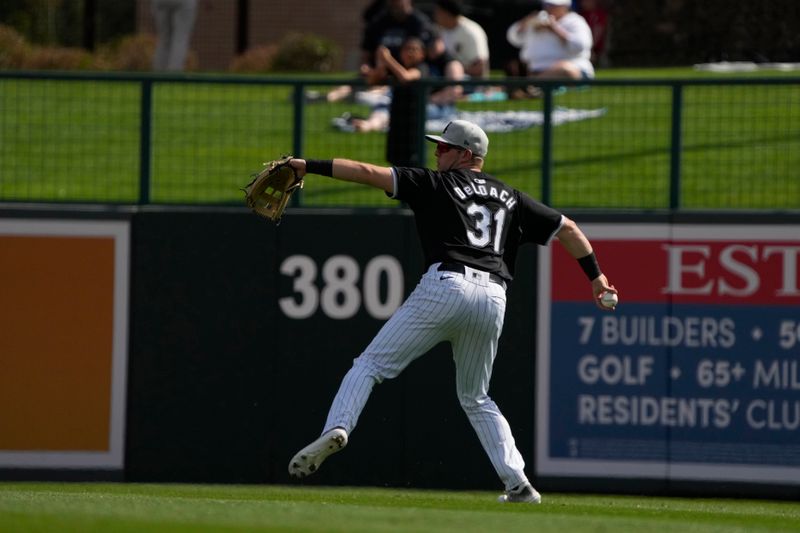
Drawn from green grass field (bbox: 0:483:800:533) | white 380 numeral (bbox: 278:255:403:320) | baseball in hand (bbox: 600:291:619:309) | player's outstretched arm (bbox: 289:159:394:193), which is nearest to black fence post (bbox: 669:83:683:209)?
white 380 numeral (bbox: 278:255:403:320)

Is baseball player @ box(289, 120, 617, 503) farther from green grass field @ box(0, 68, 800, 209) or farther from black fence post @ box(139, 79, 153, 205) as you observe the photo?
black fence post @ box(139, 79, 153, 205)

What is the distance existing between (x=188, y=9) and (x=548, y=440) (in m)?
11.3

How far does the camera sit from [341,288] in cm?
1069

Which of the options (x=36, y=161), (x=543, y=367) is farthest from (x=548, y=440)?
(x=36, y=161)

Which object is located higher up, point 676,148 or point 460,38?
point 460,38

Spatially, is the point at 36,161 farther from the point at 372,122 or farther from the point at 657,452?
the point at 657,452

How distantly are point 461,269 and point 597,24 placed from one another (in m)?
14.2

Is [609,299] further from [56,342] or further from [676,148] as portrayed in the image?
[56,342]

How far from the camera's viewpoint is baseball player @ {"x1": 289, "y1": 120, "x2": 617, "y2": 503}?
7.94 metres

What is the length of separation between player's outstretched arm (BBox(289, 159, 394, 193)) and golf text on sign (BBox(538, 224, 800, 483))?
297 cm

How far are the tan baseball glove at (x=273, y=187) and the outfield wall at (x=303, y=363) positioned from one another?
2.49 meters

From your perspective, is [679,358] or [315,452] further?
[679,358]

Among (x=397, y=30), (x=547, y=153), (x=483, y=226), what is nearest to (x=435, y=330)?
(x=483, y=226)

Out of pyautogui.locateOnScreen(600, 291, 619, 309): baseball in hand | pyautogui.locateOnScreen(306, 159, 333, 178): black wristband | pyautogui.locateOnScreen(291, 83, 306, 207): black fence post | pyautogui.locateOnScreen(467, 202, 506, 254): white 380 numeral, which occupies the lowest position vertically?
pyautogui.locateOnScreen(600, 291, 619, 309): baseball in hand
